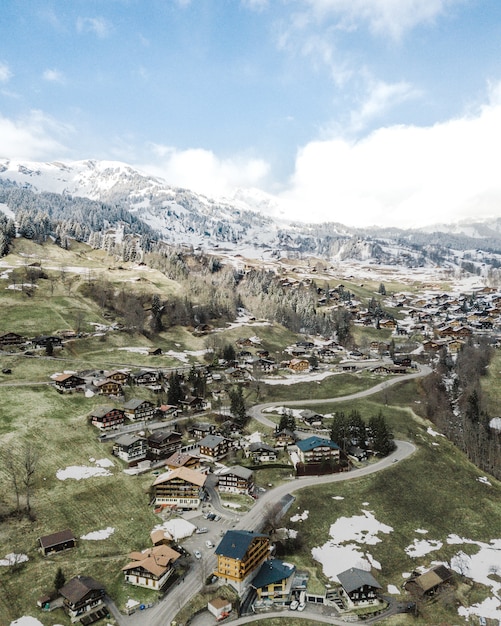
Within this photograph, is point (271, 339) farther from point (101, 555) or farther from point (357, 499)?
point (101, 555)

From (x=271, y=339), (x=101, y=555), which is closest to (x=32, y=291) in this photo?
(x=271, y=339)

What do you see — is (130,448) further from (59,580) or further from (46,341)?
(46,341)

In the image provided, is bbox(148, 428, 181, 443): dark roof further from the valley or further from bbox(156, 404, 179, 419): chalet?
bbox(156, 404, 179, 419): chalet

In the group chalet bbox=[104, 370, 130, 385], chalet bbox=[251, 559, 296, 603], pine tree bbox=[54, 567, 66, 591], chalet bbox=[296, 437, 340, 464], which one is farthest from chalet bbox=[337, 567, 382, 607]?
chalet bbox=[104, 370, 130, 385]

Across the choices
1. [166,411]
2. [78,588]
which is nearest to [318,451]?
[166,411]

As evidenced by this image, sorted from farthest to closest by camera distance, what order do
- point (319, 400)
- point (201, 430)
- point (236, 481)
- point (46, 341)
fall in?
point (46, 341)
point (319, 400)
point (201, 430)
point (236, 481)

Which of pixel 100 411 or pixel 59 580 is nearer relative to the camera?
pixel 59 580

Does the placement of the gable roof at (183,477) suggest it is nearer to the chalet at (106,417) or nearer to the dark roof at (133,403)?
the chalet at (106,417)
